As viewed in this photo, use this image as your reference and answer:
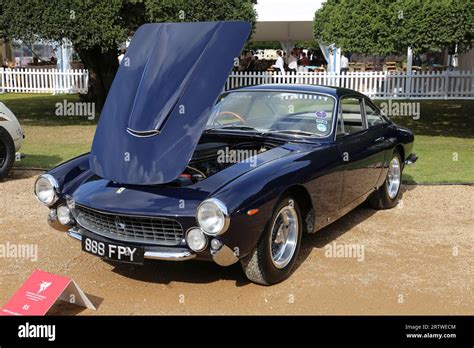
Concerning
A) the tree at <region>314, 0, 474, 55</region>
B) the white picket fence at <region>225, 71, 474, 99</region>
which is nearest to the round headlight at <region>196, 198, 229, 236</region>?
the tree at <region>314, 0, 474, 55</region>

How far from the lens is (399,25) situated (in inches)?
416

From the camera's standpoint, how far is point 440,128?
13.7m

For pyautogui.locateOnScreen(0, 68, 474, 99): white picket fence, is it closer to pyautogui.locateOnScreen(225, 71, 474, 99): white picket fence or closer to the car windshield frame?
pyautogui.locateOnScreen(225, 71, 474, 99): white picket fence

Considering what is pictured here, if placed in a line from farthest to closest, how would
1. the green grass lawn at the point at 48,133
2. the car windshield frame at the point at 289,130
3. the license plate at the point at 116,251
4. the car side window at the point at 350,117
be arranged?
the green grass lawn at the point at 48,133
the car side window at the point at 350,117
the car windshield frame at the point at 289,130
the license plate at the point at 116,251

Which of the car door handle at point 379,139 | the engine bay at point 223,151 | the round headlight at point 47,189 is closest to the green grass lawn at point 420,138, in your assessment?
the car door handle at point 379,139

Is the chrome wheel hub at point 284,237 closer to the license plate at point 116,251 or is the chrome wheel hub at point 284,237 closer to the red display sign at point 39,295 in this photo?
the license plate at point 116,251

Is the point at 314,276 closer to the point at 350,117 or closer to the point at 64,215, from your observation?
the point at 350,117

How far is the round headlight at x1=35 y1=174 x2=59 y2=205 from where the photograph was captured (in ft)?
14.6

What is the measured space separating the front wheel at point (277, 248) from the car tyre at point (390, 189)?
2184 millimetres

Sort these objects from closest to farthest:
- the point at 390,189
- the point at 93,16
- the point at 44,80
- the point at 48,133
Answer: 1. the point at 390,189
2. the point at 93,16
3. the point at 48,133
4. the point at 44,80

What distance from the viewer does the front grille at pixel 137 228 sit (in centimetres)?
379

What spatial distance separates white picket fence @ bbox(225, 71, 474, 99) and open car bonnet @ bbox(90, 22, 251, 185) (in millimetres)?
12664

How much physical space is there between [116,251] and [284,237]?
1377 millimetres

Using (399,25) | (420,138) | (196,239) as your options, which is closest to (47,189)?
(196,239)
